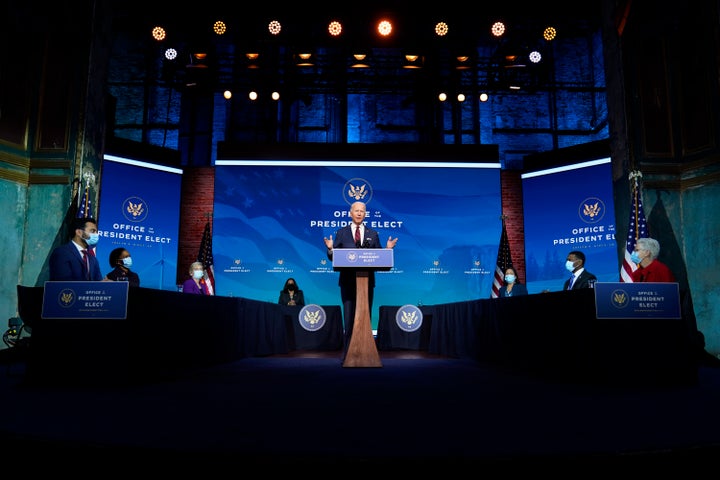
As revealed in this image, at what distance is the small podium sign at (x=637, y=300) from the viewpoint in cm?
349

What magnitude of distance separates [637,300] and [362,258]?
2085mm

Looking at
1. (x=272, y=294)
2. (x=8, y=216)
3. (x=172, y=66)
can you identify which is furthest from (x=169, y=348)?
(x=172, y=66)

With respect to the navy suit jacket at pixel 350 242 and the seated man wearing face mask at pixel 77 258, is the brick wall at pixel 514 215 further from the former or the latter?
the seated man wearing face mask at pixel 77 258

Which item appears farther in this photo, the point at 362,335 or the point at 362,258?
the point at 362,335

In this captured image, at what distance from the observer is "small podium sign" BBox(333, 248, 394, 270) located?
14.1 ft

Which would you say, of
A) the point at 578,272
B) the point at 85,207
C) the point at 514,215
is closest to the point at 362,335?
the point at 578,272

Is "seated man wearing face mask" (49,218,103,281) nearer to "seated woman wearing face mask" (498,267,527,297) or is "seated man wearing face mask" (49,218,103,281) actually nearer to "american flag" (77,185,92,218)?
"american flag" (77,185,92,218)

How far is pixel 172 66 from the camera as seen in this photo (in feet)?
33.6

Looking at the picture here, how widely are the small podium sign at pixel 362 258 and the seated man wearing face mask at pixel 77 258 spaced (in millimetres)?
2008

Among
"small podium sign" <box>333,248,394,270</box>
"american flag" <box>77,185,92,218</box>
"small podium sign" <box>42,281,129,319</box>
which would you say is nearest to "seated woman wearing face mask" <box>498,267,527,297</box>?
"small podium sign" <box>333,248,394,270</box>

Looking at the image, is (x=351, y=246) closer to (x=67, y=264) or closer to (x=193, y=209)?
(x=67, y=264)

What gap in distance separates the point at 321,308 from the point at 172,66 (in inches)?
245

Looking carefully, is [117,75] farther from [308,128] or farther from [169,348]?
[169,348]

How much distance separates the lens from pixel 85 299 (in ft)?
11.1
